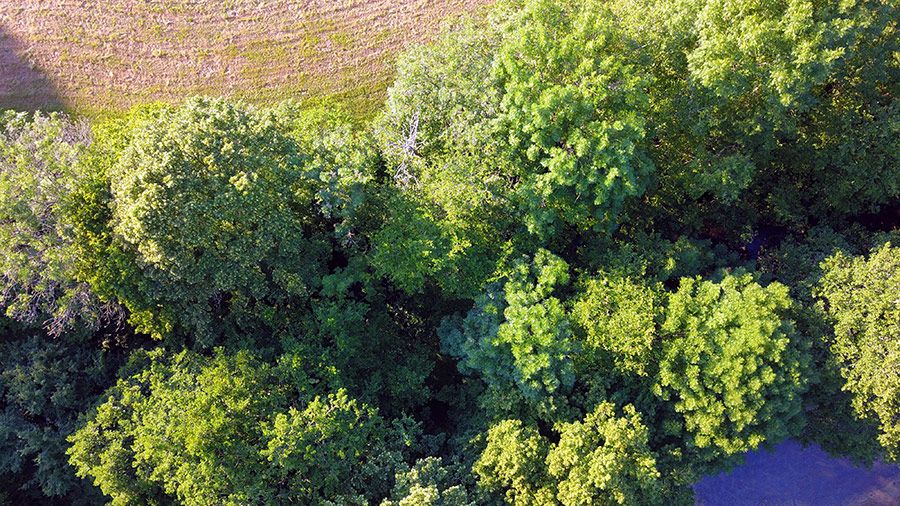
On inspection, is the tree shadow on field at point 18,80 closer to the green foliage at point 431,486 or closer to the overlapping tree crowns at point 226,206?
the overlapping tree crowns at point 226,206

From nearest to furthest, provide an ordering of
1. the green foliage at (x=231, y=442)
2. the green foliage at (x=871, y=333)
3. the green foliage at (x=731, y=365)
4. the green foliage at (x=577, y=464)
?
1. the green foliage at (x=577, y=464)
2. the green foliage at (x=231, y=442)
3. the green foliage at (x=731, y=365)
4. the green foliage at (x=871, y=333)

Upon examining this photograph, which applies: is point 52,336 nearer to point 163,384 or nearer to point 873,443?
point 163,384

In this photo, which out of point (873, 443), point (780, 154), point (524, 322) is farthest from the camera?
point (780, 154)

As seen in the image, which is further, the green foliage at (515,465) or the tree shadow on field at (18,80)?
the tree shadow on field at (18,80)

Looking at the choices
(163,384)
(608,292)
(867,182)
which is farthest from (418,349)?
(867,182)

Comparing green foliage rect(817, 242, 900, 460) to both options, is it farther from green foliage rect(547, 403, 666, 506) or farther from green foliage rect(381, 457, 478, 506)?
green foliage rect(381, 457, 478, 506)

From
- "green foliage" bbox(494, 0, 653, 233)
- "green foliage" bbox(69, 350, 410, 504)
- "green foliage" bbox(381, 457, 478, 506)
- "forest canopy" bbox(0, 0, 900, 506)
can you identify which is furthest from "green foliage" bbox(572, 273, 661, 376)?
"green foliage" bbox(69, 350, 410, 504)

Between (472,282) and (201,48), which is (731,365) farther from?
(201,48)

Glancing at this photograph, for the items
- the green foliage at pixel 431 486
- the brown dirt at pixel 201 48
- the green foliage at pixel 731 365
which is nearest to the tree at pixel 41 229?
the brown dirt at pixel 201 48
